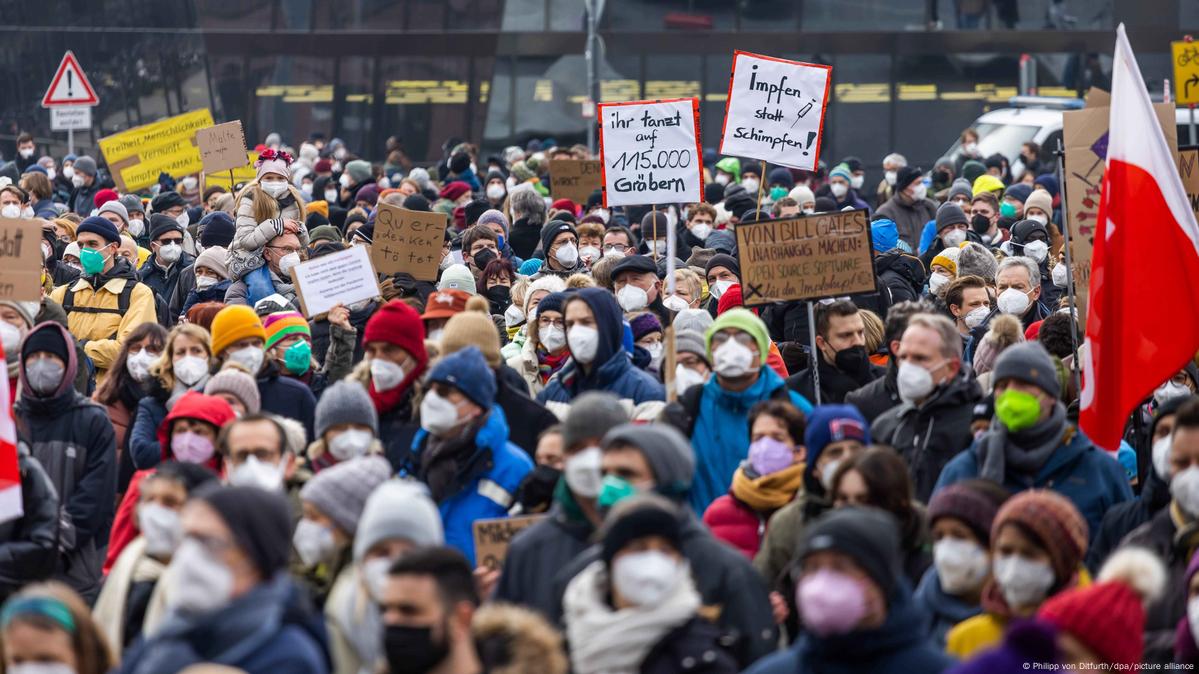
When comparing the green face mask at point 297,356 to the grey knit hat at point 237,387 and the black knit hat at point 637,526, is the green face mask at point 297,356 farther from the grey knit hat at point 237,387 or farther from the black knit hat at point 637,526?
the black knit hat at point 637,526

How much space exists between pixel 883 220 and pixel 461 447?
22.9 ft

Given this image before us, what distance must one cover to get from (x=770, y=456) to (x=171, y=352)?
10.0ft

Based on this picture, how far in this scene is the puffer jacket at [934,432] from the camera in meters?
7.36

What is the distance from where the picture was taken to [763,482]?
6.67 meters

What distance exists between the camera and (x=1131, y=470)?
8016mm

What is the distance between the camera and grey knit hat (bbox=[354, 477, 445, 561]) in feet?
16.7

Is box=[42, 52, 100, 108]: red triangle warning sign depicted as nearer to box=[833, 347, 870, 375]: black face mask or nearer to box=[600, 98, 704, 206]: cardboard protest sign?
box=[600, 98, 704, 206]: cardboard protest sign

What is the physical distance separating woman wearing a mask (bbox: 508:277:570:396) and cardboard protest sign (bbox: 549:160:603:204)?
8690 mm

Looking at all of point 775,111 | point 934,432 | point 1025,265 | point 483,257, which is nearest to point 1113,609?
point 934,432

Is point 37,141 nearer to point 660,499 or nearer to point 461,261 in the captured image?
point 461,261

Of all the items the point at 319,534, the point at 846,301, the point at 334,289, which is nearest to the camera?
the point at 319,534

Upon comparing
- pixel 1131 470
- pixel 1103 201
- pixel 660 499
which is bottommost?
pixel 1131 470

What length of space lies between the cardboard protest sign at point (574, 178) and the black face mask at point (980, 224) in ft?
13.0

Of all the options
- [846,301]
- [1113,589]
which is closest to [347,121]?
[846,301]
